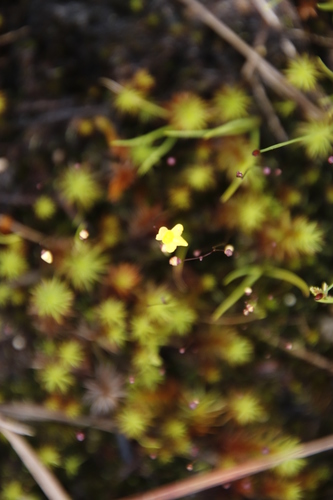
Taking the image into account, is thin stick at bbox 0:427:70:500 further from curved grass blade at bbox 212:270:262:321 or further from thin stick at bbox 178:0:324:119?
thin stick at bbox 178:0:324:119

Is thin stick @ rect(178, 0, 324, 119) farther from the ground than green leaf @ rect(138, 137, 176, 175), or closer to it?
farther from the ground

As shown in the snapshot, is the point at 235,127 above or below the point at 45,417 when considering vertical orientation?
above

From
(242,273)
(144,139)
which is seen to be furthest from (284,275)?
(144,139)

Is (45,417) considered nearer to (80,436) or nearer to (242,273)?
(80,436)

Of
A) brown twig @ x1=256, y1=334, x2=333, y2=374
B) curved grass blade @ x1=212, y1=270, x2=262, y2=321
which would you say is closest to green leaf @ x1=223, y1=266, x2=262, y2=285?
curved grass blade @ x1=212, y1=270, x2=262, y2=321

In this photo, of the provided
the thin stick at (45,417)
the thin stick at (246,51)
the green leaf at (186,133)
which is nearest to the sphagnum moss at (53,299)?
the thin stick at (45,417)

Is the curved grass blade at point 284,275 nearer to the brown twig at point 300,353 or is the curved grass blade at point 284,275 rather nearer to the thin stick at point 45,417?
the brown twig at point 300,353

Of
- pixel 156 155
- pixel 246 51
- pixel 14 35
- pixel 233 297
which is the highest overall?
pixel 14 35

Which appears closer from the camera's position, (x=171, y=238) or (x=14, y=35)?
(x=171, y=238)
